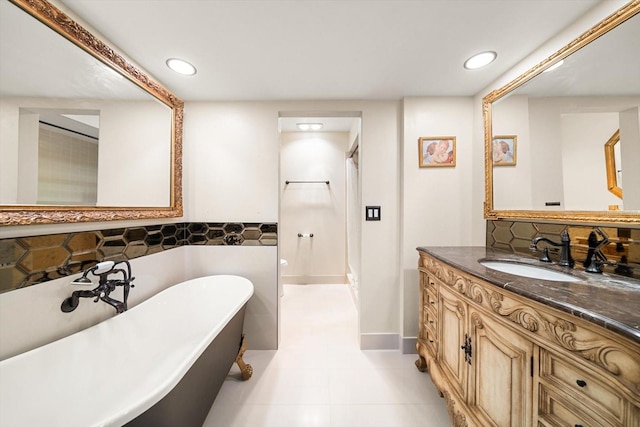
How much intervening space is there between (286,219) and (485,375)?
285 centimetres

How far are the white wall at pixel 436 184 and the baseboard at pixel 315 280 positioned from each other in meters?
1.75

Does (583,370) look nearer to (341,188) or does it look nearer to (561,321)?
(561,321)

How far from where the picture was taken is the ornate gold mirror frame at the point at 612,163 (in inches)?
39.8

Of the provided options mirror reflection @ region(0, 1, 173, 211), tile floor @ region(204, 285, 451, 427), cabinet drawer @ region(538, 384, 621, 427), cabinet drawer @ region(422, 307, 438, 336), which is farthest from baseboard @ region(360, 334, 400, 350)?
mirror reflection @ region(0, 1, 173, 211)

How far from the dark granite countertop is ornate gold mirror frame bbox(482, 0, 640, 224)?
268 mm

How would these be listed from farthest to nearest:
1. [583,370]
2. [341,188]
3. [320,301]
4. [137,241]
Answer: [341,188], [320,301], [137,241], [583,370]

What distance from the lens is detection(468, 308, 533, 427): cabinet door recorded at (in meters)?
0.80

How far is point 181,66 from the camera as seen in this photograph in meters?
1.46

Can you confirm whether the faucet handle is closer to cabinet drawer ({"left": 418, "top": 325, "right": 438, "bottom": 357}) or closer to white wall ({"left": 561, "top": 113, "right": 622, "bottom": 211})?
white wall ({"left": 561, "top": 113, "right": 622, "bottom": 211})

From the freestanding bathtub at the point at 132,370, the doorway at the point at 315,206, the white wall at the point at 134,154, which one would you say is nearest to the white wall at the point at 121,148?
the white wall at the point at 134,154

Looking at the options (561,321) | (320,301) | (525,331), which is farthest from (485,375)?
(320,301)

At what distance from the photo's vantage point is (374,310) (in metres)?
1.93

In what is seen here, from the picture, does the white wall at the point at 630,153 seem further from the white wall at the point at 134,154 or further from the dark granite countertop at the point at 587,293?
the white wall at the point at 134,154

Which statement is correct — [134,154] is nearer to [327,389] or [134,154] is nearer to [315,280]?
[327,389]
